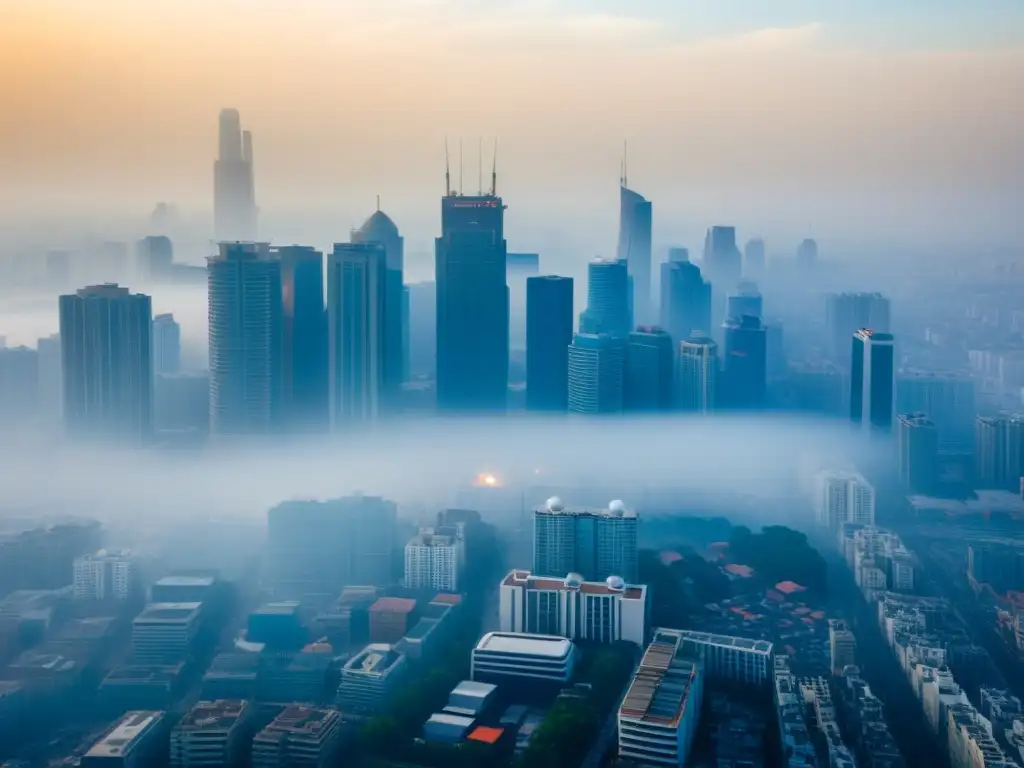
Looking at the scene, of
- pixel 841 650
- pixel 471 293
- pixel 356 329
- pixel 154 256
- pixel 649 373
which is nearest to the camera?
pixel 841 650

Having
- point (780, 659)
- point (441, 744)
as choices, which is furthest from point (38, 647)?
point (780, 659)

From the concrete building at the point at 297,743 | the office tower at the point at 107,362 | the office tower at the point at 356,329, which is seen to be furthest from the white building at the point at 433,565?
the office tower at the point at 356,329

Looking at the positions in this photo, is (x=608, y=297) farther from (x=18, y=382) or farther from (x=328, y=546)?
(x=18, y=382)

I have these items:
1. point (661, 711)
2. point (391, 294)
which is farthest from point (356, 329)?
point (661, 711)

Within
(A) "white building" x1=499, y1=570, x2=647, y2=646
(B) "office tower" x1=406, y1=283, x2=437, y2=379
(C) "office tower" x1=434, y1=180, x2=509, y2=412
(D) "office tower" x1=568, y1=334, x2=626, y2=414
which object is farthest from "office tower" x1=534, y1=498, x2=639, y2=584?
(B) "office tower" x1=406, y1=283, x2=437, y2=379

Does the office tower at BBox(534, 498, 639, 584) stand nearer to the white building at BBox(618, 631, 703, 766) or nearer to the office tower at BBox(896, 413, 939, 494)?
the white building at BBox(618, 631, 703, 766)

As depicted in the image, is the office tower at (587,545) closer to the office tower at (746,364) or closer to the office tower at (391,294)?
the office tower at (391,294)
